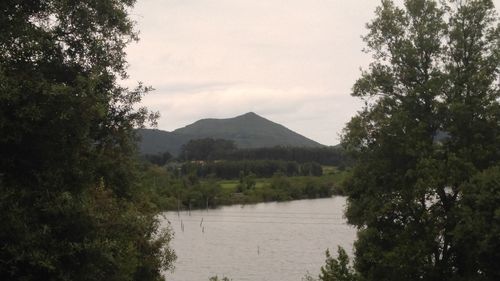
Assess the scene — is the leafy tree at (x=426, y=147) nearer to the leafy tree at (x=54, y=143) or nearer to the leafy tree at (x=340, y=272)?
the leafy tree at (x=340, y=272)

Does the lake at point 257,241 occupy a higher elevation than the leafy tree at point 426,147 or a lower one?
lower

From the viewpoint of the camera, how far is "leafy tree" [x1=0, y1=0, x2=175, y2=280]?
1031 cm

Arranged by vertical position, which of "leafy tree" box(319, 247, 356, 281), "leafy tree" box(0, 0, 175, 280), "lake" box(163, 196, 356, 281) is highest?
"leafy tree" box(0, 0, 175, 280)

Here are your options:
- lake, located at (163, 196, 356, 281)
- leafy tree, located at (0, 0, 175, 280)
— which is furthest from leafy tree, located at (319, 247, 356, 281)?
lake, located at (163, 196, 356, 281)

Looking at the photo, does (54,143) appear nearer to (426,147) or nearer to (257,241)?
(426,147)

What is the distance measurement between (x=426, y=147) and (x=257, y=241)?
62142 millimetres

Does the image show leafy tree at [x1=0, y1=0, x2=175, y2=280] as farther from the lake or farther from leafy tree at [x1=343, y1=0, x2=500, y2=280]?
the lake

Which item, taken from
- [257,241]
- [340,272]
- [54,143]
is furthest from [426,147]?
[257,241]

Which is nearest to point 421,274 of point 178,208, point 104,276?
point 104,276

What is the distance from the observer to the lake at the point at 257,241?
197ft

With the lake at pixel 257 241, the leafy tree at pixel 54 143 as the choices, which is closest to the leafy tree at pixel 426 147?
the leafy tree at pixel 54 143

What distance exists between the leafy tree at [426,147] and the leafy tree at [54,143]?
1081cm

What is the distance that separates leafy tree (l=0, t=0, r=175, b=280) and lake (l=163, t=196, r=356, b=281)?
25805mm

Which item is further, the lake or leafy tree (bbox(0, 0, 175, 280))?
the lake
